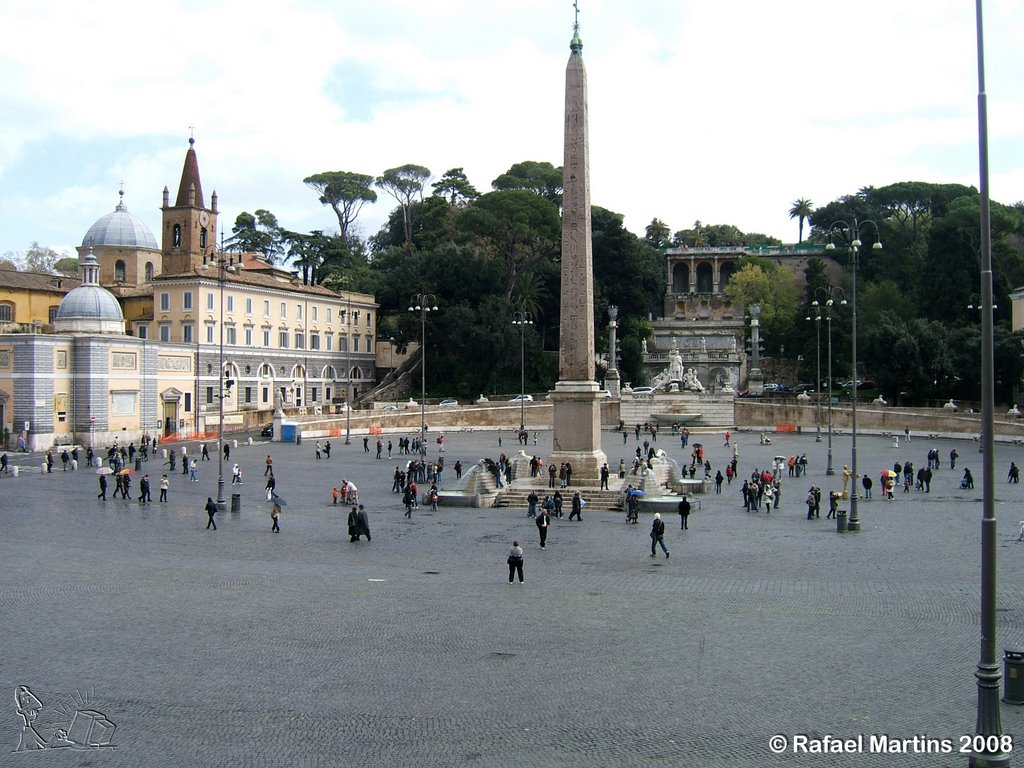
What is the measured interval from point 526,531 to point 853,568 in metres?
6.84

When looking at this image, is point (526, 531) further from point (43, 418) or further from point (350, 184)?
point (350, 184)

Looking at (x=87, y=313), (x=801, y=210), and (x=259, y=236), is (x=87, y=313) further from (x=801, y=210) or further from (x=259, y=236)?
(x=801, y=210)

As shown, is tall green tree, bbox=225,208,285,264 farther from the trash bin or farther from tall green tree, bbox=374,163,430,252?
the trash bin

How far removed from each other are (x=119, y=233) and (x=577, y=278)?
45062mm

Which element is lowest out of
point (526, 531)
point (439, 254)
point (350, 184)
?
point (526, 531)

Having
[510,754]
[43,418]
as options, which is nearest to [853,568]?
[510,754]

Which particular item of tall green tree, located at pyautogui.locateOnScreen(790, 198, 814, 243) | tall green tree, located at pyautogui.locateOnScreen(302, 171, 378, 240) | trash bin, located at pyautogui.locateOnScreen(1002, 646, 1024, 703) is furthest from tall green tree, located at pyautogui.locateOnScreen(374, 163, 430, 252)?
trash bin, located at pyautogui.locateOnScreen(1002, 646, 1024, 703)

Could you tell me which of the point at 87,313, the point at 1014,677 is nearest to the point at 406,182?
the point at 87,313

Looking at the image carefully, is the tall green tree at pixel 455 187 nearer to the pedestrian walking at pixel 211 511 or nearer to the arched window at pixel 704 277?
the arched window at pixel 704 277

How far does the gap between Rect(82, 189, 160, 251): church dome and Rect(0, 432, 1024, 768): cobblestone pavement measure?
45.3 m

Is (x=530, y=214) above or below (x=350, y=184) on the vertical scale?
below

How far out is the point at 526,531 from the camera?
20062mm

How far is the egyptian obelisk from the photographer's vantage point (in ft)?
83.0

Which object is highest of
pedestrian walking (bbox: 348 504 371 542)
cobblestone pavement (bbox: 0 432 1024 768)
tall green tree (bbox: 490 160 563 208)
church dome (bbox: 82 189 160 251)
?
tall green tree (bbox: 490 160 563 208)
